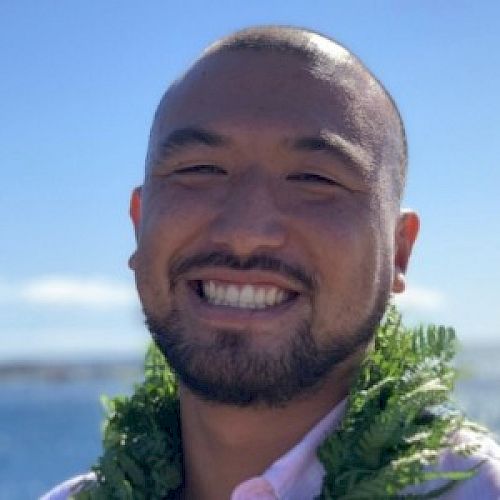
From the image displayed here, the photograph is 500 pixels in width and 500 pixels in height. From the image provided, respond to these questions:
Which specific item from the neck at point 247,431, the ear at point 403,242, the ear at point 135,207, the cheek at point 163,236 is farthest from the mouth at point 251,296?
the ear at point 135,207

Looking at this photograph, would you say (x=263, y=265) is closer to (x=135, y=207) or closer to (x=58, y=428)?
(x=135, y=207)

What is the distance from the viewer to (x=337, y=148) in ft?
11.2

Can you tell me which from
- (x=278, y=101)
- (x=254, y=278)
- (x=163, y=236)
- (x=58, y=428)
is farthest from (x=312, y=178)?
(x=58, y=428)

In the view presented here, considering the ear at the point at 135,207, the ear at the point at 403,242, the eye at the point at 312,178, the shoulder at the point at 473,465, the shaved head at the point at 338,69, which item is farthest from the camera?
the ear at the point at 135,207

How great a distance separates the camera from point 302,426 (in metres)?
3.44

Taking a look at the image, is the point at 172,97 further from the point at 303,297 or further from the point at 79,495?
the point at 79,495

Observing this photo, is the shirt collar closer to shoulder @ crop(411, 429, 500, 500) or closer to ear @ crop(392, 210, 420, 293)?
shoulder @ crop(411, 429, 500, 500)

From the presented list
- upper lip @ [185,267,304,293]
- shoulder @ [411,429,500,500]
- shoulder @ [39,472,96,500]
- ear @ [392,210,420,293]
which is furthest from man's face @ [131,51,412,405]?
shoulder @ [39,472,96,500]

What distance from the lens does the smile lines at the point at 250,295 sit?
327 cm

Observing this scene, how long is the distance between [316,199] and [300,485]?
31.0 inches

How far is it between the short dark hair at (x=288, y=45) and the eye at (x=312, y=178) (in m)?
0.30

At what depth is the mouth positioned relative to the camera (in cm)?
327

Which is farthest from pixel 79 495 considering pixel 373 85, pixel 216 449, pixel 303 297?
pixel 373 85

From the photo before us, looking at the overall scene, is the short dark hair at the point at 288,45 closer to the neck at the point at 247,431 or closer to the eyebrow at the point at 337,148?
the eyebrow at the point at 337,148
